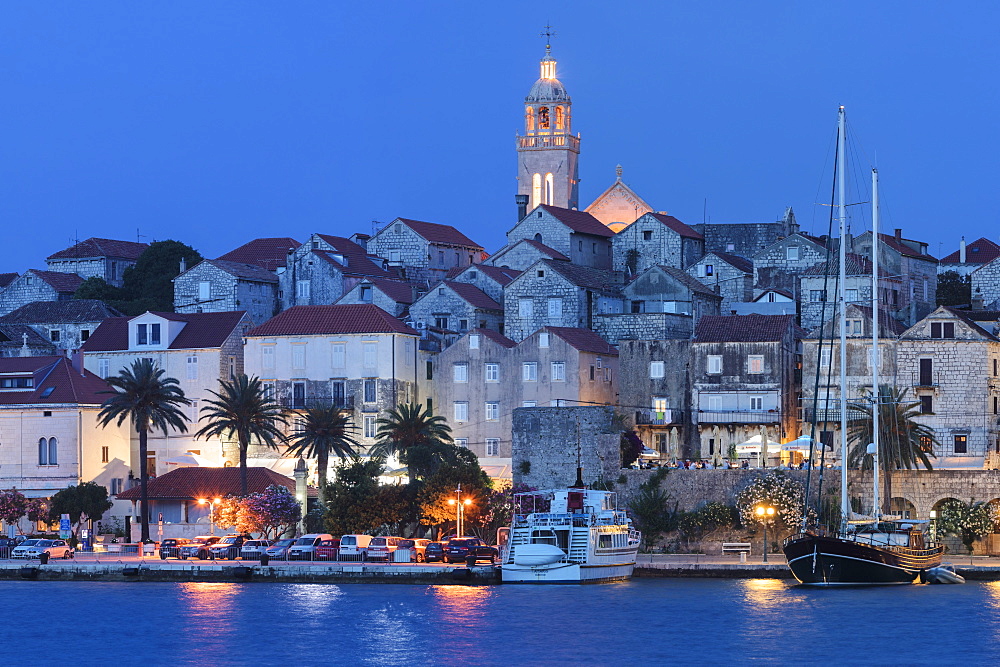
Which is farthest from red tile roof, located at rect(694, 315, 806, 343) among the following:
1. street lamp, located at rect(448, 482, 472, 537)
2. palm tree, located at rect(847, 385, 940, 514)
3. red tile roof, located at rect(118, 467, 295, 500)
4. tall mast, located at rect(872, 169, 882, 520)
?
red tile roof, located at rect(118, 467, 295, 500)

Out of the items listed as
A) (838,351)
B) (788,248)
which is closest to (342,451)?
(838,351)

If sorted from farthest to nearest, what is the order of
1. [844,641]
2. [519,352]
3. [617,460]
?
[519,352] < [617,460] < [844,641]

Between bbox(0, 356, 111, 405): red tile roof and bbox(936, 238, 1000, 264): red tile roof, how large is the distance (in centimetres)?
5640

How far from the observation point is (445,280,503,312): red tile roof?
357 ft

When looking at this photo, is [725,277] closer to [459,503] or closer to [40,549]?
[459,503]

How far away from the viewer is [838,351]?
317 ft

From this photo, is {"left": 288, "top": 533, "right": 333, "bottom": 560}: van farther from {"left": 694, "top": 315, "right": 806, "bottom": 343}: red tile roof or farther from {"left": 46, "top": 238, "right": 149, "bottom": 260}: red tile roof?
{"left": 46, "top": 238, "right": 149, "bottom": 260}: red tile roof

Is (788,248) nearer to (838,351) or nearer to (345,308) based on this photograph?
(838,351)

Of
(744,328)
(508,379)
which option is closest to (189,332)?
(508,379)

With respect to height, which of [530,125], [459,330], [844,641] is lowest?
[844,641]

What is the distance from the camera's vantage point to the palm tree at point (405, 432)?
96062mm

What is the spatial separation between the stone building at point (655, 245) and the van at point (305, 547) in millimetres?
34418

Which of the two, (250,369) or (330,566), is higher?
(250,369)

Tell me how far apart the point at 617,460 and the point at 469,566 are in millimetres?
12758
